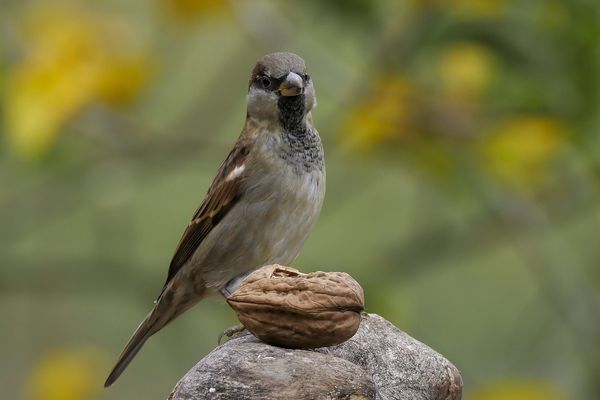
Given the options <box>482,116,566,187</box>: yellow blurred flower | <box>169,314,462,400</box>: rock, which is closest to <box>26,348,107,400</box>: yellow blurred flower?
<box>482,116,566,187</box>: yellow blurred flower

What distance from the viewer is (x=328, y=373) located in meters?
1.54

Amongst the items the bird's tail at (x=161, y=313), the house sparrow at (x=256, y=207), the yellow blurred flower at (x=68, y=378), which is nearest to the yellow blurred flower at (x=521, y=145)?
the house sparrow at (x=256, y=207)

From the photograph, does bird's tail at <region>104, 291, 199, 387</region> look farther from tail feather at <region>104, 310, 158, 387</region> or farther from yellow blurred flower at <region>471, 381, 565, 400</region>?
yellow blurred flower at <region>471, 381, 565, 400</region>

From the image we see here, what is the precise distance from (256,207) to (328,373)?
120cm

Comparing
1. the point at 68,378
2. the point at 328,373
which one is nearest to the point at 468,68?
the point at 68,378

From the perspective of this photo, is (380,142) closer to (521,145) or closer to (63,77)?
(521,145)

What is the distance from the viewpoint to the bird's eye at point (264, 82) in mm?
2540

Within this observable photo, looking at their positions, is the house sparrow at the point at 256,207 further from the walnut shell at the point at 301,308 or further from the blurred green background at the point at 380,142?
the walnut shell at the point at 301,308

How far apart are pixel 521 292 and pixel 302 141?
2046 millimetres

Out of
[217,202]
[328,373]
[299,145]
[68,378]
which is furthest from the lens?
[68,378]

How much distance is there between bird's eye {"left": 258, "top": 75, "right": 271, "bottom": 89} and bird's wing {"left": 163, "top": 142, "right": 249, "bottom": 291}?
20cm

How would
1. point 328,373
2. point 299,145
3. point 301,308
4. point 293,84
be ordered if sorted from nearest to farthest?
point 328,373, point 301,308, point 293,84, point 299,145

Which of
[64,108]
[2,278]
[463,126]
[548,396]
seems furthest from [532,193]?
[2,278]

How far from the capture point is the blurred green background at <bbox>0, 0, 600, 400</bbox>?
2855 millimetres
